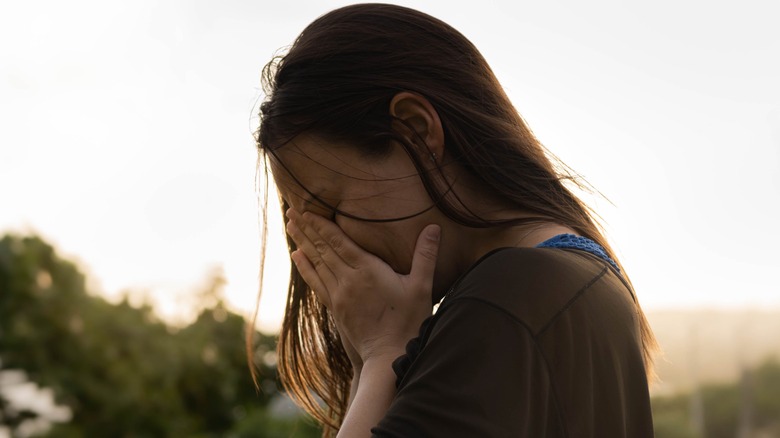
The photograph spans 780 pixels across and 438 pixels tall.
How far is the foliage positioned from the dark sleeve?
25.2 feet

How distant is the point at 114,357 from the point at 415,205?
840 cm

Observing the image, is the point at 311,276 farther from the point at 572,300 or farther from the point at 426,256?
the point at 572,300

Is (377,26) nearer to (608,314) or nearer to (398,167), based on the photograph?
(398,167)

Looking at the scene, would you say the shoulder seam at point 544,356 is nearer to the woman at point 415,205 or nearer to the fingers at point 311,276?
the woman at point 415,205

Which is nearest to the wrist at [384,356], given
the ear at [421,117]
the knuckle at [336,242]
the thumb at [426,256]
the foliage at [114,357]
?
the thumb at [426,256]

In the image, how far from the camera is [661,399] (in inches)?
293

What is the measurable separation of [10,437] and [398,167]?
27.3ft

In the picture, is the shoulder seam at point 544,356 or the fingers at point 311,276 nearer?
the shoulder seam at point 544,356

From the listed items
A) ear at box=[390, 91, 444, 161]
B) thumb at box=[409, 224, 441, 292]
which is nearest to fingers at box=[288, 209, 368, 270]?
thumb at box=[409, 224, 441, 292]

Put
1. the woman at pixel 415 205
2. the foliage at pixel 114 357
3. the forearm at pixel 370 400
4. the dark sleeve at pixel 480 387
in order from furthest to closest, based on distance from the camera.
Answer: the foliage at pixel 114 357, the forearm at pixel 370 400, the woman at pixel 415 205, the dark sleeve at pixel 480 387

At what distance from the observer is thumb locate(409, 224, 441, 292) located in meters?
1.48

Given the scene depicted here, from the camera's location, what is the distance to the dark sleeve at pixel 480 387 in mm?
1070

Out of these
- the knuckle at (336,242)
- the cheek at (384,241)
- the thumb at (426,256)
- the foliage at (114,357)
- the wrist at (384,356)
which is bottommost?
the wrist at (384,356)

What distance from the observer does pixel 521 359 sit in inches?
42.7
